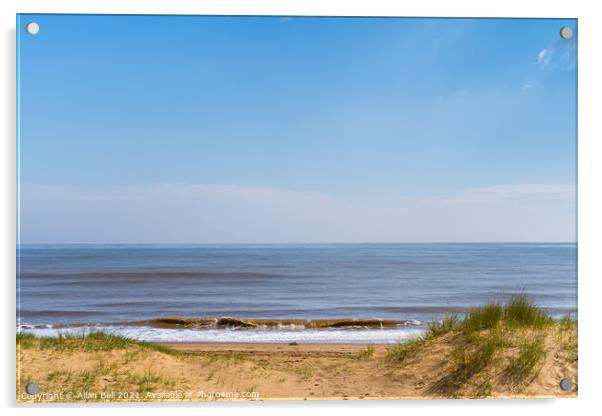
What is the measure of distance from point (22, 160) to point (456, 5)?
9.40 ft

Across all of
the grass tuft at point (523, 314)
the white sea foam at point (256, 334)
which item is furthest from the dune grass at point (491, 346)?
the white sea foam at point (256, 334)

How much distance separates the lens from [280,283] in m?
4.80

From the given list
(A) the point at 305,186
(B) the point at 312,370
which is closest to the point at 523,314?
(B) the point at 312,370

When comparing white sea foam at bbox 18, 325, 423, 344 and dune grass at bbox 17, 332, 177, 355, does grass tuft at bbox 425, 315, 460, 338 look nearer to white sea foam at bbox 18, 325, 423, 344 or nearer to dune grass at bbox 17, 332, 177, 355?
white sea foam at bbox 18, 325, 423, 344

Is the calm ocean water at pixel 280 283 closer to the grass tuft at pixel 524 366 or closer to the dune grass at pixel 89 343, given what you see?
the dune grass at pixel 89 343

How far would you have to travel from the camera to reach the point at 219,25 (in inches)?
149

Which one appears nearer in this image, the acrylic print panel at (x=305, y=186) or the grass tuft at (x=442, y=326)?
the acrylic print panel at (x=305, y=186)

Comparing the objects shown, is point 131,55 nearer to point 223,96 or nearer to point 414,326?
point 223,96

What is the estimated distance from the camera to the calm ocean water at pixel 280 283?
12.4 ft

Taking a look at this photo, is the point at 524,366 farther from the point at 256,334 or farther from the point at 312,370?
the point at 256,334

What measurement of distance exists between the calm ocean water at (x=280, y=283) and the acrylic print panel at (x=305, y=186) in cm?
2

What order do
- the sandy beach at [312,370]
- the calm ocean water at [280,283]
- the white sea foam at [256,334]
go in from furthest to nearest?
the white sea foam at [256,334] → the calm ocean water at [280,283] → the sandy beach at [312,370]
